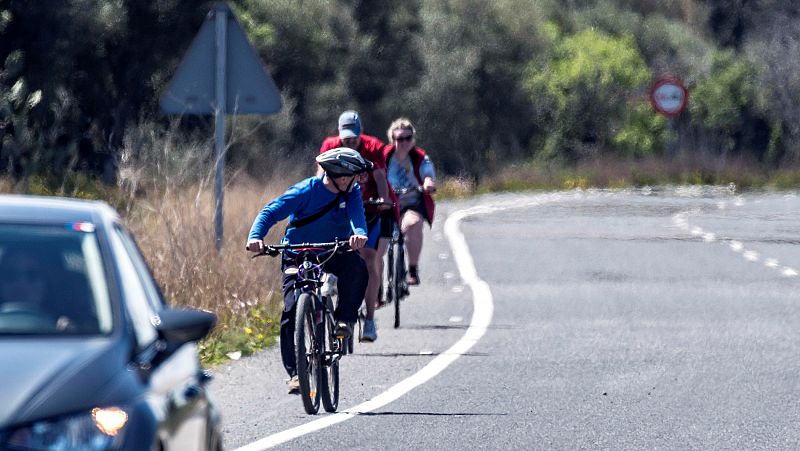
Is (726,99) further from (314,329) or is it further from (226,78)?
(314,329)

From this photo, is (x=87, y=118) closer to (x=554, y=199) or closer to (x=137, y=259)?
(x=554, y=199)

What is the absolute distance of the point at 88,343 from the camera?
5152mm

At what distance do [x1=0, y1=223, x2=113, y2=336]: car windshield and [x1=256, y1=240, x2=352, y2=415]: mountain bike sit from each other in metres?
4.40

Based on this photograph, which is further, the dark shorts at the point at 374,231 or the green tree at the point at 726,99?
the green tree at the point at 726,99

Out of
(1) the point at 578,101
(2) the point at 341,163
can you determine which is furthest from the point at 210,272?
(1) the point at 578,101

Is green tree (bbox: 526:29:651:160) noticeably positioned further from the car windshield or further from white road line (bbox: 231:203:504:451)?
the car windshield

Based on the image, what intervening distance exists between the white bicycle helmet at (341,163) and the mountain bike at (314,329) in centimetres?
42

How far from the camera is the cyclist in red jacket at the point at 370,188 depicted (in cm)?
1326

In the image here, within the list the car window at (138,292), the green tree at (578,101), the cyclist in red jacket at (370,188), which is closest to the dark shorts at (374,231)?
the cyclist in red jacket at (370,188)

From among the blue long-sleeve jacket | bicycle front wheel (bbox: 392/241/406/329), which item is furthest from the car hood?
bicycle front wheel (bbox: 392/241/406/329)

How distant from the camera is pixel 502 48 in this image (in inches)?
2409

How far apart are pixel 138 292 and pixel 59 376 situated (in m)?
0.85

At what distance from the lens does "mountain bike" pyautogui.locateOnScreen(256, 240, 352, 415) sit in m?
10.1

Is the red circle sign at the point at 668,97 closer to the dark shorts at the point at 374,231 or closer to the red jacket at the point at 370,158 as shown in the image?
the red jacket at the point at 370,158
